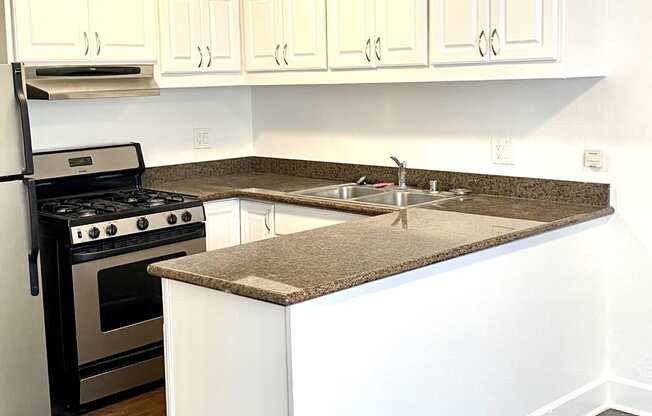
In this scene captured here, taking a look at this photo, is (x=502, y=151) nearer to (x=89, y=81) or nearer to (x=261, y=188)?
(x=261, y=188)

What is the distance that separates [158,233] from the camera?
160 inches

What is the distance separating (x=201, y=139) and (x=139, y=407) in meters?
1.68

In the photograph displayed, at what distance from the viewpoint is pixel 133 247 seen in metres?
3.96

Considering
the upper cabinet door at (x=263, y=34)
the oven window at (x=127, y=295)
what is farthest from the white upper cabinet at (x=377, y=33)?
the oven window at (x=127, y=295)

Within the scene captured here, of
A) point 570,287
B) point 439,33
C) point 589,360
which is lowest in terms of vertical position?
point 589,360

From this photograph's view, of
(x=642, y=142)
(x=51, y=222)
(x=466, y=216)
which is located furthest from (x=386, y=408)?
(x=51, y=222)

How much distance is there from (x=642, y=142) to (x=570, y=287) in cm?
67

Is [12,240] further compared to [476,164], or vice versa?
[476,164]

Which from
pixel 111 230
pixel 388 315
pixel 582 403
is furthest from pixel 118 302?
pixel 582 403

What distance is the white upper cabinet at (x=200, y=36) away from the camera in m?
4.35

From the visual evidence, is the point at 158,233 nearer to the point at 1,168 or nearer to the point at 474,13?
the point at 1,168

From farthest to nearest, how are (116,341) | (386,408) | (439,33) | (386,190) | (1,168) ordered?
(386,190) → (116,341) → (439,33) → (1,168) → (386,408)

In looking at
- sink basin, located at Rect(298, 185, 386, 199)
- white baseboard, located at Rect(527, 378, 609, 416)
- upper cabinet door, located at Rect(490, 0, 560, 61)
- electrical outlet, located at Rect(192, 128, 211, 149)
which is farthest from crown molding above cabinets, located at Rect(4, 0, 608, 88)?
white baseboard, located at Rect(527, 378, 609, 416)

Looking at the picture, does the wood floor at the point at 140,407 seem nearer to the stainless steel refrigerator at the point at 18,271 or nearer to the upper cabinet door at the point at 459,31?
the stainless steel refrigerator at the point at 18,271
